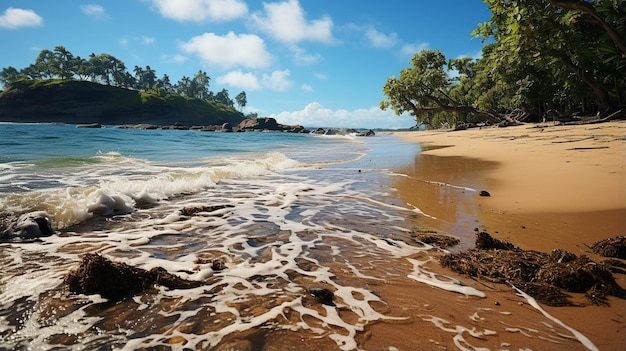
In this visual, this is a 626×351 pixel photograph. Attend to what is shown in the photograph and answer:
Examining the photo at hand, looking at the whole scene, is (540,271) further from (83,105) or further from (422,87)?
(83,105)

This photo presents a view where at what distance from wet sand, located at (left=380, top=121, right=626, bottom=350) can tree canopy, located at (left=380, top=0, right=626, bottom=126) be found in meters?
2.66

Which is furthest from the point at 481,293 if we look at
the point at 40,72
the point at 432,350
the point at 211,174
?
the point at 40,72

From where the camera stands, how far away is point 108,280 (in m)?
3.08

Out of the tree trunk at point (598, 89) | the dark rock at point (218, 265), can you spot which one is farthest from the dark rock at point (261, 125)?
the dark rock at point (218, 265)

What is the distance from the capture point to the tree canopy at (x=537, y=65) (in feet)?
18.2

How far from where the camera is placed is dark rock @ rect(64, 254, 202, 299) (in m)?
3.05

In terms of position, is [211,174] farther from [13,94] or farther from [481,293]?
[13,94]

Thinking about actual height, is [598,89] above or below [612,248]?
above

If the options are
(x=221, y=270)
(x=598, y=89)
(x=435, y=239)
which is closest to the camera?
(x=221, y=270)

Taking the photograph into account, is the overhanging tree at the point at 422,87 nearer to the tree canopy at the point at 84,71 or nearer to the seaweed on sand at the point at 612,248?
the seaweed on sand at the point at 612,248

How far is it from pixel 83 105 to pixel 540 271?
123397 mm

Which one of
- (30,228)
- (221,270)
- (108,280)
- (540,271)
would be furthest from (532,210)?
(30,228)

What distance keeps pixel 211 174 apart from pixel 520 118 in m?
41.2

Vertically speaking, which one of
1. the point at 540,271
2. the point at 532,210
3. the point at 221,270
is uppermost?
the point at 532,210
